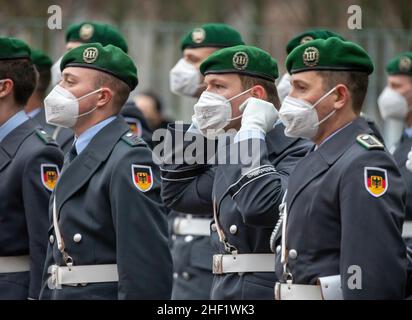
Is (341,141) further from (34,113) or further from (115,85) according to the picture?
(34,113)

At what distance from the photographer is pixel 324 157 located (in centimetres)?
544

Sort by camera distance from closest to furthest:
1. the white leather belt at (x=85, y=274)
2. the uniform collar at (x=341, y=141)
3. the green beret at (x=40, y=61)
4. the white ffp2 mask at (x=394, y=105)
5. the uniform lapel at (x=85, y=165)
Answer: the uniform collar at (x=341, y=141) → the white leather belt at (x=85, y=274) → the uniform lapel at (x=85, y=165) → the green beret at (x=40, y=61) → the white ffp2 mask at (x=394, y=105)

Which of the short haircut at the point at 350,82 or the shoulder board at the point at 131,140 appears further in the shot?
the shoulder board at the point at 131,140


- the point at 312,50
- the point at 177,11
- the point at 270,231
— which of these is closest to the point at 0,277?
the point at 270,231

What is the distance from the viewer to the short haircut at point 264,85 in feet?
21.6

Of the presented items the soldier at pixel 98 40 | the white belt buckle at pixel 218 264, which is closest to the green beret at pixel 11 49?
the soldier at pixel 98 40

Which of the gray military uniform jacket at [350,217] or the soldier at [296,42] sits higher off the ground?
the soldier at [296,42]

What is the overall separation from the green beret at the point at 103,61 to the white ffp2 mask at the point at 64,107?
169mm

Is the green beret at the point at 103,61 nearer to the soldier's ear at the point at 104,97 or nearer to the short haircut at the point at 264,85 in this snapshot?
the soldier's ear at the point at 104,97

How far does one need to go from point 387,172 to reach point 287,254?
26.4 inches

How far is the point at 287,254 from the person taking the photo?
550cm

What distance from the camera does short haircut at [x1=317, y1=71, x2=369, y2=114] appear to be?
18.3ft

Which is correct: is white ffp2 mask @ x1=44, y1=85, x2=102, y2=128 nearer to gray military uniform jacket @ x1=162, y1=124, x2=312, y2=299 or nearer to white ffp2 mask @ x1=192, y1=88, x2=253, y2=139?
white ffp2 mask @ x1=192, y1=88, x2=253, y2=139
